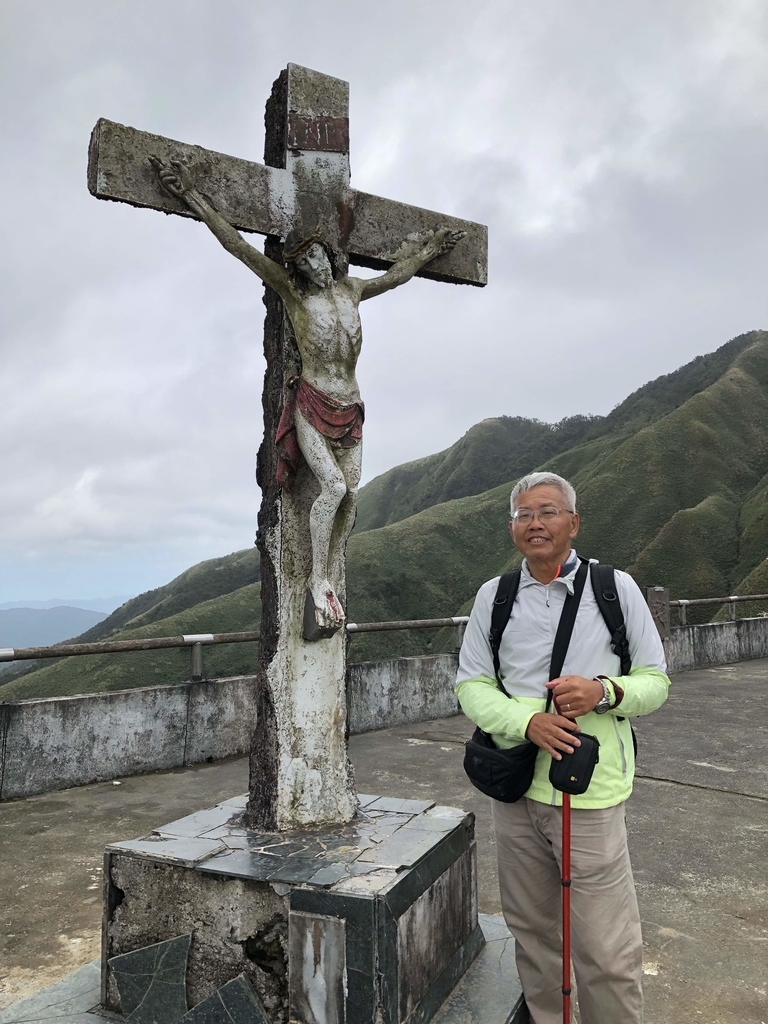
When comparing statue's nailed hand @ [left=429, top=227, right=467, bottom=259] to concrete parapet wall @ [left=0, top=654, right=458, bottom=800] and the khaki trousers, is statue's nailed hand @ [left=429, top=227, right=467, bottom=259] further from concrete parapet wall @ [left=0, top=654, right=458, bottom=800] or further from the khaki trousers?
concrete parapet wall @ [left=0, top=654, right=458, bottom=800]

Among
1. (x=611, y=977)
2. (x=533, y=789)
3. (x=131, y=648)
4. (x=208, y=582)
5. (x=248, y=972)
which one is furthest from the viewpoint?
(x=208, y=582)

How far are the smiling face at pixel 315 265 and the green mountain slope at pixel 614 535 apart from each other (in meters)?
35.3

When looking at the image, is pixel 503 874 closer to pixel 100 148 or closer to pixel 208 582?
pixel 100 148

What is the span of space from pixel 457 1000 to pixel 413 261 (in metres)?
3.21

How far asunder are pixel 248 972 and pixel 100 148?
3.17 meters

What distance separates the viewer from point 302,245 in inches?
130

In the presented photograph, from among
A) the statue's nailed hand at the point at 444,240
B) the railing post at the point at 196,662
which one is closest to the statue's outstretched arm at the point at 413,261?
the statue's nailed hand at the point at 444,240

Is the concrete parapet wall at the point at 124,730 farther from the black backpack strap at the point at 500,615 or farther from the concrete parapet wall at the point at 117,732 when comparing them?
the black backpack strap at the point at 500,615

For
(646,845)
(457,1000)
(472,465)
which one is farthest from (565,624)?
(472,465)

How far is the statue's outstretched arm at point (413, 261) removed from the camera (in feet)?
12.2

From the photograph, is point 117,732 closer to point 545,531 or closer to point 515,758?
point 515,758

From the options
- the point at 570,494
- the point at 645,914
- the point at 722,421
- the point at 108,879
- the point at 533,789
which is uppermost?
the point at 722,421

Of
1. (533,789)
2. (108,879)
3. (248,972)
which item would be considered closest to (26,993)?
(108,879)

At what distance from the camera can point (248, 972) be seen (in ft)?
8.81
